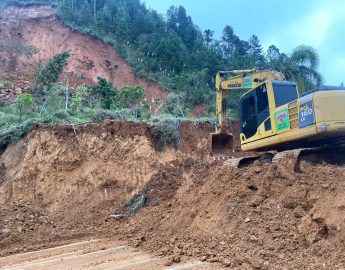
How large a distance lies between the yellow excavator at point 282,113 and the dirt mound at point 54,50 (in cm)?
1897

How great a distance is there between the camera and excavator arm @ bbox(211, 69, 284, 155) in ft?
37.6

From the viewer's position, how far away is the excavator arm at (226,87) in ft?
37.6

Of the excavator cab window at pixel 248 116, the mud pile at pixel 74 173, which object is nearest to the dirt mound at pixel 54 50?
the mud pile at pixel 74 173

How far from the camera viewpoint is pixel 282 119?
9.30 meters

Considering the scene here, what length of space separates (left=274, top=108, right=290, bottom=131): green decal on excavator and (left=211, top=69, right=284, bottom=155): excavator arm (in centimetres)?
154

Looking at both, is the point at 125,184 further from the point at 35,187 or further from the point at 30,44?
the point at 30,44

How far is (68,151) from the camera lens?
13492 millimetres

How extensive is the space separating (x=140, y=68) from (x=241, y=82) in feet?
74.4

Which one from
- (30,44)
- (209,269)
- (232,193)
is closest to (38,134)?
(232,193)

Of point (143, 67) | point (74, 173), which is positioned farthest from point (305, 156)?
point (143, 67)

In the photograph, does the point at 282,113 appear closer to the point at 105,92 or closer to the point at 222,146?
the point at 222,146

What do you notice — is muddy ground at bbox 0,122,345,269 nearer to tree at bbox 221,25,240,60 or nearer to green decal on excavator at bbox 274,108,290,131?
green decal on excavator at bbox 274,108,290,131

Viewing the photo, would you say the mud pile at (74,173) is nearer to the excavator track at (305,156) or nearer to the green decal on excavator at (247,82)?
the green decal on excavator at (247,82)

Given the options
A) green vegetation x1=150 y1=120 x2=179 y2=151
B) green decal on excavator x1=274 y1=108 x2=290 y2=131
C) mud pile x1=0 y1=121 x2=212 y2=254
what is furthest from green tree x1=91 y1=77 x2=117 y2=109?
green decal on excavator x1=274 y1=108 x2=290 y2=131
